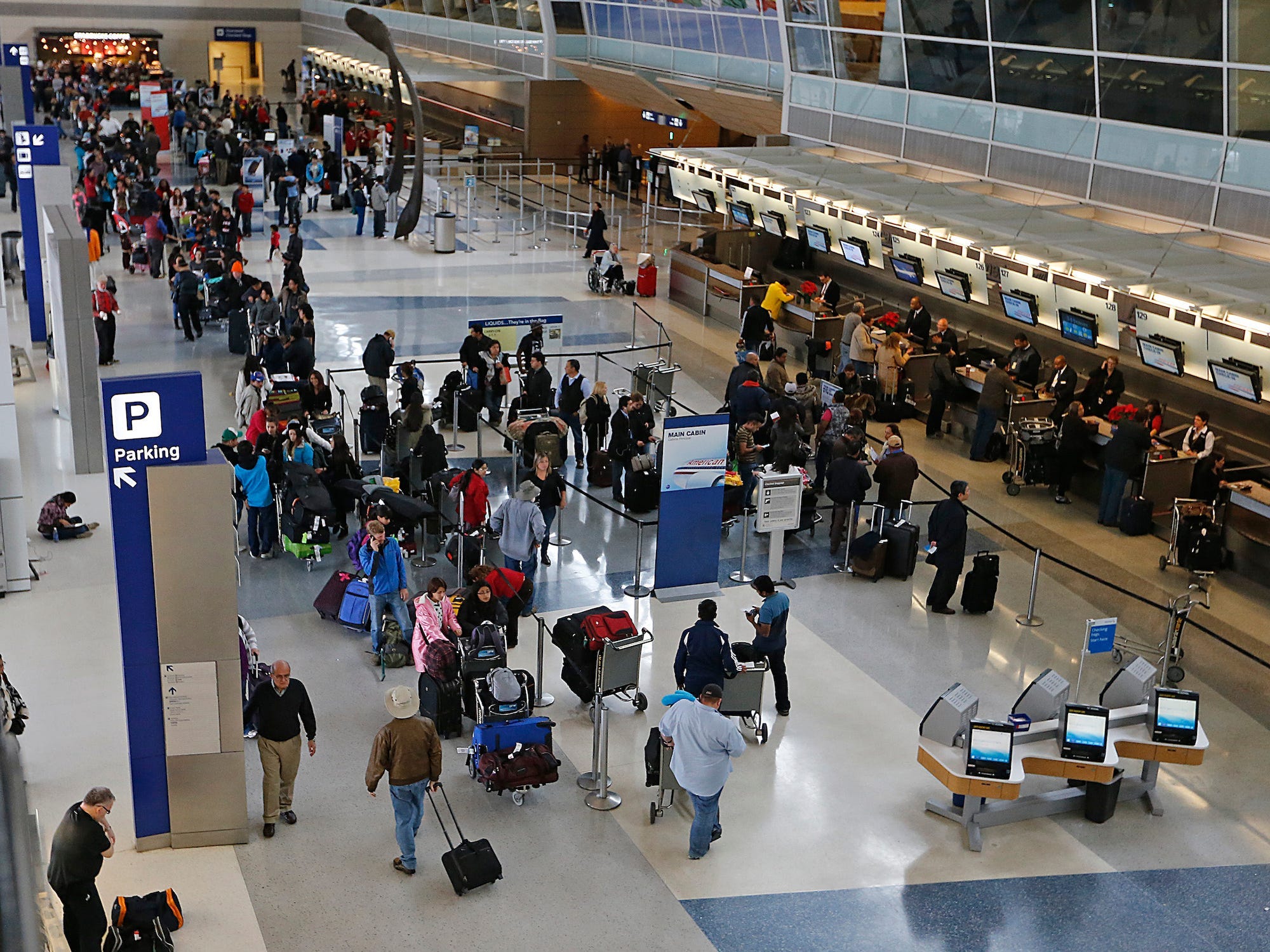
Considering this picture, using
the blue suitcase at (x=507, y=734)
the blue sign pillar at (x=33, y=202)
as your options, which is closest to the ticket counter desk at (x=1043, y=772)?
the blue suitcase at (x=507, y=734)

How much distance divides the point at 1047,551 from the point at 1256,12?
625 cm

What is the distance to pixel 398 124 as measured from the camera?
28.9 m

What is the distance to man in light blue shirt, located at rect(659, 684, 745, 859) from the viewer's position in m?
7.91

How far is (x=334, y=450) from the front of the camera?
13.2 meters

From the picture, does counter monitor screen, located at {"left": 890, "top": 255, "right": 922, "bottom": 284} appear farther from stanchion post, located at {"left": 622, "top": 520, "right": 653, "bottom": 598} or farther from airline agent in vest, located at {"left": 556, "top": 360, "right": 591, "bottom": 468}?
stanchion post, located at {"left": 622, "top": 520, "right": 653, "bottom": 598}

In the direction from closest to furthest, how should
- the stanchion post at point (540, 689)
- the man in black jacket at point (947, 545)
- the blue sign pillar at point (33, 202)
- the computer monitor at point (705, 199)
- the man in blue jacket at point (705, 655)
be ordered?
1. the man in blue jacket at point (705, 655)
2. the stanchion post at point (540, 689)
3. the man in black jacket at point (947, 545)
4. the blue sign pillar at point (33, 202)
5. the computer monitor at point (705, 199)

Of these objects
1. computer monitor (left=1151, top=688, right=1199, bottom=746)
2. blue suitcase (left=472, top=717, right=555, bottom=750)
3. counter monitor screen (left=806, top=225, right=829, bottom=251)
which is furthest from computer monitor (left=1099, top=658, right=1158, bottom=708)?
counter monitor screen (left=806, top=225, right=829, bottom=251)

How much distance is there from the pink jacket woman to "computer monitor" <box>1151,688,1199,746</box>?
5.12 meters

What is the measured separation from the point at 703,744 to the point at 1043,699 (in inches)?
108

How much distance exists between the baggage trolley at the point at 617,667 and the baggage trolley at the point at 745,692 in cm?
73

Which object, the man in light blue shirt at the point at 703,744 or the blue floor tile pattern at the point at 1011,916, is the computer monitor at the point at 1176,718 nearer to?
the blue floor tile pattern at the point at 1011,916

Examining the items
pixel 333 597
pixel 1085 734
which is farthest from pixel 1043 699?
pixel 333 597

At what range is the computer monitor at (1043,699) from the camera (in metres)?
9.12

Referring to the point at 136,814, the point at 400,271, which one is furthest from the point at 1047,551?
the point at 400,271
